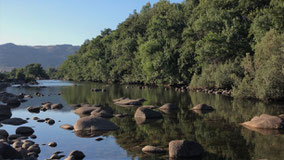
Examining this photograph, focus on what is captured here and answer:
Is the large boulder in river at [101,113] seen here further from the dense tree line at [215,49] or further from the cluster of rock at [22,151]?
the dense tree line at [215,49]

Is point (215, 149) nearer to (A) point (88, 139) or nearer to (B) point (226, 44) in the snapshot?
(A) point (88, 139)

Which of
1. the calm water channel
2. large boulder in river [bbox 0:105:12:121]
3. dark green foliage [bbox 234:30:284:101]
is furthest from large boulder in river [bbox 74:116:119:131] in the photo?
dark green foliage [bbox 234:30:284:101]

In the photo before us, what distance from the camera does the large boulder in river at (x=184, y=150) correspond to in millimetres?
14620

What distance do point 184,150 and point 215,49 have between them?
45606 millimetres

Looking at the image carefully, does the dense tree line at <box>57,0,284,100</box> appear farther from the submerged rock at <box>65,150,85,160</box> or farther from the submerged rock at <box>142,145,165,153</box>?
the submerged rock at <box>65,150,85,160</box>

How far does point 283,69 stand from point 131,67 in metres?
66.6

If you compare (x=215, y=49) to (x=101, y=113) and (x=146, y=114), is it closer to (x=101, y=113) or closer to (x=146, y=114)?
(x=146, y=114)

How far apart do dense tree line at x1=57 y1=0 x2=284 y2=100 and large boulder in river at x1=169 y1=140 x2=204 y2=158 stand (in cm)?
2490

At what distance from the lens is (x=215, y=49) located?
5719cm

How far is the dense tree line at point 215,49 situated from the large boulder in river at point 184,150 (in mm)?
24895

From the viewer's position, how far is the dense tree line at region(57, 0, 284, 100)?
3928 cm

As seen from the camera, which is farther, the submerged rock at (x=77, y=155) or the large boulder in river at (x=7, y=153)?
the submerged rock at (x=77, y=155)

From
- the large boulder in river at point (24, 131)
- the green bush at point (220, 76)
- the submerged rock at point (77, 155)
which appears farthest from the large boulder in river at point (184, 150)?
the green bush at point (220, 76)

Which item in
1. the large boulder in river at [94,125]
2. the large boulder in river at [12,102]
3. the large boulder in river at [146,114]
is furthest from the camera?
the large boulder in river at [12,102]
